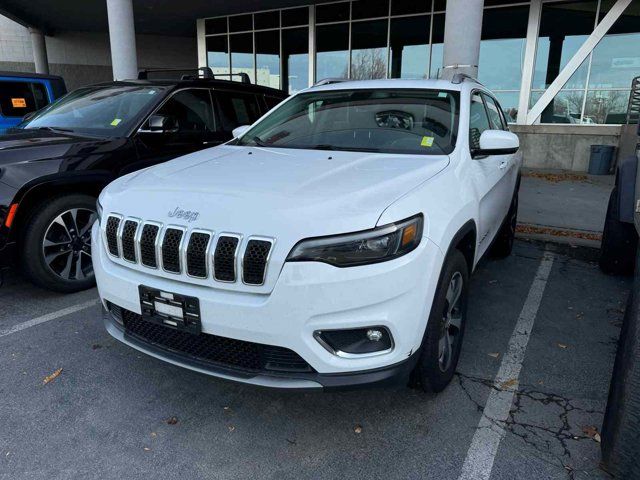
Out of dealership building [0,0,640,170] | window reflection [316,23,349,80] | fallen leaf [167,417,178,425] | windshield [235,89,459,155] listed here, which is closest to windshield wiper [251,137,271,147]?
windshield [235,89,459,155]

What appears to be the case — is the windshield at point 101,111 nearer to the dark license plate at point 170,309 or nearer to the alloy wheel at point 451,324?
the dark license plate at point 170,309

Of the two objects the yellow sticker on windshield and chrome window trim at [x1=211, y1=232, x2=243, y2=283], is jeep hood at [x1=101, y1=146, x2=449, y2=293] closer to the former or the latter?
chrome window trim at [x1=211, y1=232, x2=243, y2=283]

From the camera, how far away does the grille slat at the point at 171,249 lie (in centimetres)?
225

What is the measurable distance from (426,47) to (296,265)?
46.0ft

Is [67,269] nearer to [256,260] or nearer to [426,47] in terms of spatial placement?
[256,260]

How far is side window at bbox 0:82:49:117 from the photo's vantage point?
7469 millimetres

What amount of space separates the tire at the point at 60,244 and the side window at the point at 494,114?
3599 millimetres

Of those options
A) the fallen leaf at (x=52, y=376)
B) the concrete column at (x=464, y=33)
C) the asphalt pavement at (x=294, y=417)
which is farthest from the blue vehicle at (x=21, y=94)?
the concrete column at (x=464, y=33)

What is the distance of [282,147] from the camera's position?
350cm

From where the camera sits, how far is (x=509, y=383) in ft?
9.63

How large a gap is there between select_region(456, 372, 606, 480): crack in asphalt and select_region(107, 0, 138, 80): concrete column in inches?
399

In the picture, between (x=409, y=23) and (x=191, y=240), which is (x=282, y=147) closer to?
(x=191, y=240)

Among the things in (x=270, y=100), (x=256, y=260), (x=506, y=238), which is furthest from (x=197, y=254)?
(x=270, y=100)

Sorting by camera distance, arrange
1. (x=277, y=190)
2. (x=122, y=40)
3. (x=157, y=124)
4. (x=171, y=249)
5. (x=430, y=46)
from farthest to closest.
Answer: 1. (x=430, y=46)
2. (x=122, y=40)
3. (x=157, y=124)
4. (x=277, y=190)
5. (x=171, y=249)
